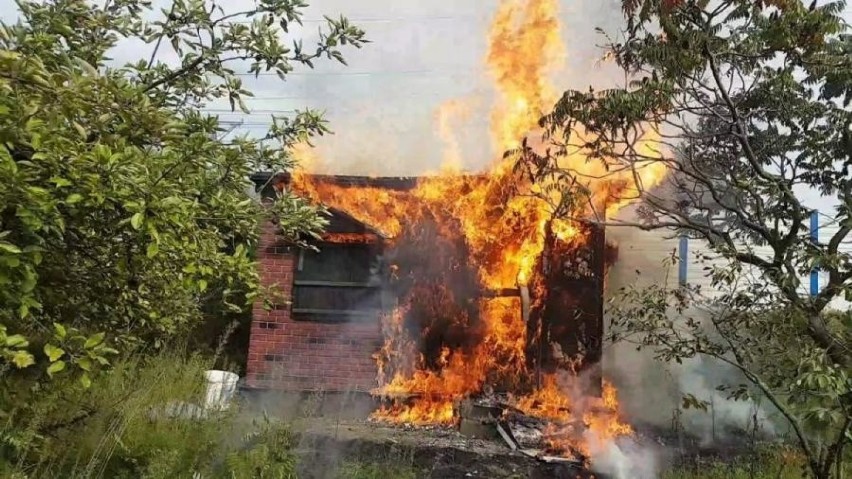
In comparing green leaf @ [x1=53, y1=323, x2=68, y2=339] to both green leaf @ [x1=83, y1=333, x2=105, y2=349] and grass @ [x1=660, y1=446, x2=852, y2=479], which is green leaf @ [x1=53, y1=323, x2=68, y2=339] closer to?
green leaf @ [x1=83, y1=333, x2=105, y2=349]

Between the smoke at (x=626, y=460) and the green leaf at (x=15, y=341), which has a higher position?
the green leaf at (x=15, y=341)

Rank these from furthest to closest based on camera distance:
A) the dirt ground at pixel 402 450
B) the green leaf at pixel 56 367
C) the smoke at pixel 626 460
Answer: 1. the smoke at pixel 626 460
2. the dirt ground at pixel 402 450
3. the green leaf at pixel 56 367

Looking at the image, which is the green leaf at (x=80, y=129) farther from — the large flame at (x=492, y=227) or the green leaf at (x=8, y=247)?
the large flame at (x=492, y=227)

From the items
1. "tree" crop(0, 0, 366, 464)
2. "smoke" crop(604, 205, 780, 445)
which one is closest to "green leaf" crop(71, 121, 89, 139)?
"tree" crop(0, 0, 366, 464)

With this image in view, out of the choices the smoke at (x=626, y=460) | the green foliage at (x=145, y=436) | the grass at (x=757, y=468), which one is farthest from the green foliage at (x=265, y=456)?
the grass at (x=757, y=468)

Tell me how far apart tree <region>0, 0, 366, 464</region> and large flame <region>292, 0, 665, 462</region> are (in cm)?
601

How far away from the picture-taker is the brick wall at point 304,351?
A: 10203 millimetres

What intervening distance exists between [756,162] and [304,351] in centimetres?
747

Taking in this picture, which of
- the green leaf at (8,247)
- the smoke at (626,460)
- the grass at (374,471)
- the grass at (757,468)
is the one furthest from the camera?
the smoke at (626,460)

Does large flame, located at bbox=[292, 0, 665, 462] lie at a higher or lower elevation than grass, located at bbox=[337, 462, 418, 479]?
higher

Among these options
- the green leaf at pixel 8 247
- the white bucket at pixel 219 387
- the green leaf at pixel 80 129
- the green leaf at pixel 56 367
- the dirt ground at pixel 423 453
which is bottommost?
the dirt ground at pixel 423 453

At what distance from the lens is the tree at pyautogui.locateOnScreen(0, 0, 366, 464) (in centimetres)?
205

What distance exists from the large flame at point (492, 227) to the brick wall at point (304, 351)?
0.36 meters

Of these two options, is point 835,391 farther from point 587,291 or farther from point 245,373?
point 245,373
